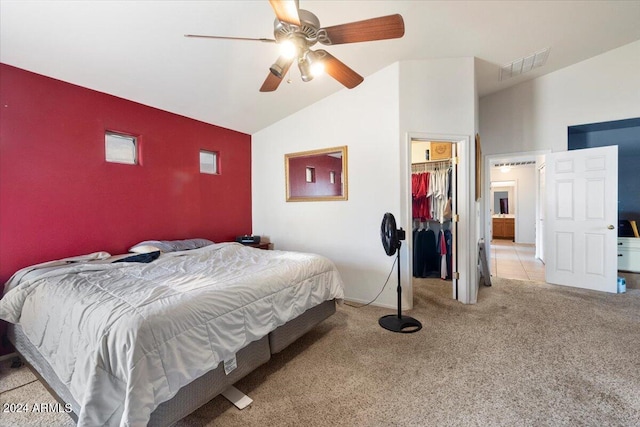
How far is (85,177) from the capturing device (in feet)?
9.07

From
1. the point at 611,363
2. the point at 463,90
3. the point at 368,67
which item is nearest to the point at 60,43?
the point at 368,67

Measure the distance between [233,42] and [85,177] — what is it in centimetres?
193

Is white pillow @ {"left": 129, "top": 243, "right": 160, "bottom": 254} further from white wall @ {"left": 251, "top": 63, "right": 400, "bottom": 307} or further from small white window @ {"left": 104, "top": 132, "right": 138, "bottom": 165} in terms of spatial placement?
white wall @ {"left": 251, "top": 63, "right": 400, "bottom": 307}

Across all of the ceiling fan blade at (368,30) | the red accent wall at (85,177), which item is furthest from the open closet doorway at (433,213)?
the red accent wall at (85,177)

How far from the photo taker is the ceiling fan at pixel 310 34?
152 centimetres

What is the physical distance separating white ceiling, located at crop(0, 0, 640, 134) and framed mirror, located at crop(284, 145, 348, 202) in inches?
29.0

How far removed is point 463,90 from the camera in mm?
3324

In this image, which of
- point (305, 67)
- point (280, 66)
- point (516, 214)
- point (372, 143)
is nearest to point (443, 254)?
point (372, 143)

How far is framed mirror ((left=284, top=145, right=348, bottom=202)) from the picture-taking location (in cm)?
371

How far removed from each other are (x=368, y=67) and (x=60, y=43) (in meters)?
2.83

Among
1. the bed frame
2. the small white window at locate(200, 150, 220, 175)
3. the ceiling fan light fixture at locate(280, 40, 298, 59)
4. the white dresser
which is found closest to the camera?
the bed frame

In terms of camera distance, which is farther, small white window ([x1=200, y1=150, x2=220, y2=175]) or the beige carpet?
small white window ([x1=200, y1=150, x2=220, y2=175])

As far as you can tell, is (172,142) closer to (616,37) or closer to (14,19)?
(14,19)

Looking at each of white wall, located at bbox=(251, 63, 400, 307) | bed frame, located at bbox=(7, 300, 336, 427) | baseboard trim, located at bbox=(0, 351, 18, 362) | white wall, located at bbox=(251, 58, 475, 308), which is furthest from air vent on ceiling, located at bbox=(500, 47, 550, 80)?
baseboard trim, located at bbox=(0, 351, 18, 362)
